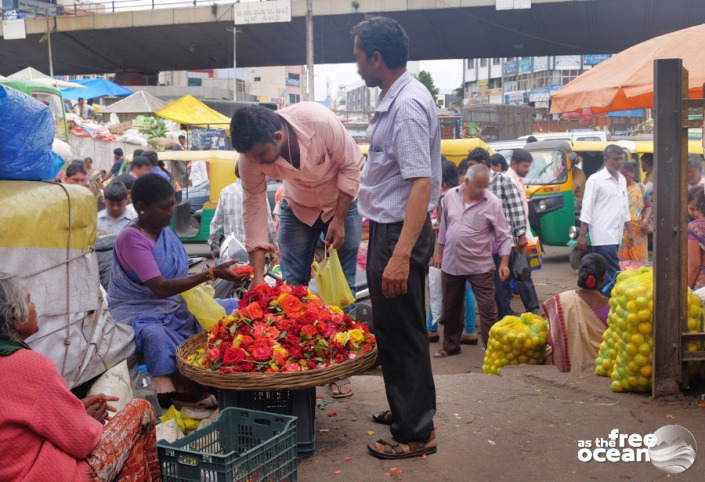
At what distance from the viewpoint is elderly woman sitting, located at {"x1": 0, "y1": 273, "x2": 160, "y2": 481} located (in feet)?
8.27

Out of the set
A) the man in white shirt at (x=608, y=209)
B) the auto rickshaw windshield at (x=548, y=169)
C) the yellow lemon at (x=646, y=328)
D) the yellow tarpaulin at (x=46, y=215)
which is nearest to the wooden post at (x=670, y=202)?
the yellow lemon at (x=646, y=328)

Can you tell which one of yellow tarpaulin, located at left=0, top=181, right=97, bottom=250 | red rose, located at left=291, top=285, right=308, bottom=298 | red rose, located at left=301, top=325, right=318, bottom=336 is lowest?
red rose, located at left=301, top=325, right=318, bottom=336

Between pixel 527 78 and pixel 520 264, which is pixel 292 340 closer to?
pixel 520 264

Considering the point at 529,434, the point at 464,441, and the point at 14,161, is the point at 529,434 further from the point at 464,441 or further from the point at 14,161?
the point at 14,161

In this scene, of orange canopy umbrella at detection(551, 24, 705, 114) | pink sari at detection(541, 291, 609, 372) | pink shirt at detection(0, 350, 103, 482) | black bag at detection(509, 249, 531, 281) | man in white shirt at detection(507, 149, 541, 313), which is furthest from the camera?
man in white shirt at detection(507, 149, 541, 313)

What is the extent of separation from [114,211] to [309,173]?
11.0 ft

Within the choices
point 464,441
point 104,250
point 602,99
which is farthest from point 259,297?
point 602,99

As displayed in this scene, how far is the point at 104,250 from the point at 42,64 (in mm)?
42354

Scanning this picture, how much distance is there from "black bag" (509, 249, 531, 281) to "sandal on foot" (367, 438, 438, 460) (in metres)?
4.18

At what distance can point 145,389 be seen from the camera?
431 centimetres

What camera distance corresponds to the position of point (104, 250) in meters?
5.81

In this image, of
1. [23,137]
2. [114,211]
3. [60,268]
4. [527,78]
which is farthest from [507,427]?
[527,78]

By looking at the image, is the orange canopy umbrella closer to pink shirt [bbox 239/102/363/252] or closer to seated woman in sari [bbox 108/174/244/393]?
pink shirt [bbox 239/102/363/252]

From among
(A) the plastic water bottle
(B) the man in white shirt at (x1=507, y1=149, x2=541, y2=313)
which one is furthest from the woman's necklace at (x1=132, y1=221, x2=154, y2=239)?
(B) the man in white shirt at (x1=507, y1=149, x2=541, y2=313)
